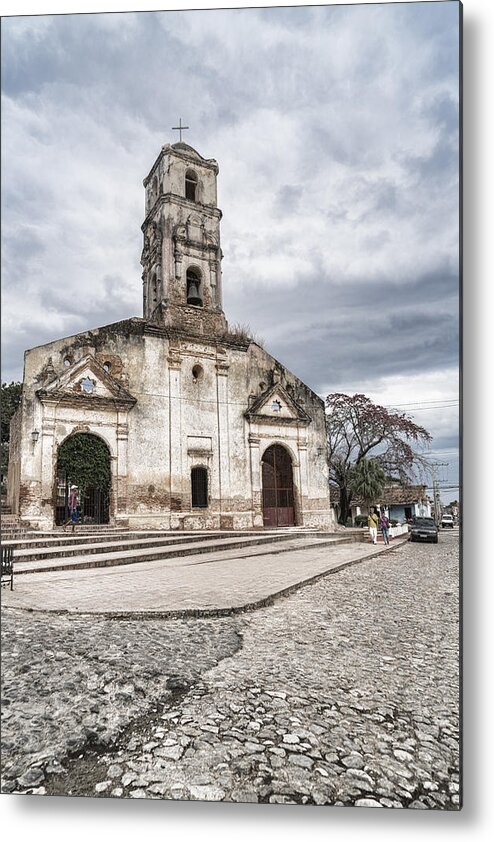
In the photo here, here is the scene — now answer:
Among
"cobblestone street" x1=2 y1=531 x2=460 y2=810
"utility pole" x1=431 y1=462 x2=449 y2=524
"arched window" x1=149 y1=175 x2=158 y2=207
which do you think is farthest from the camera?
"arched window" x1=149 y1=175 x2=158 y2=207

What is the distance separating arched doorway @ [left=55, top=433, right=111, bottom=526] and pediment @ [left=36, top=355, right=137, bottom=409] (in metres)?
0.32

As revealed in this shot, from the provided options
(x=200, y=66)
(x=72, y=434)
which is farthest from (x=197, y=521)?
(x=200, y=66)

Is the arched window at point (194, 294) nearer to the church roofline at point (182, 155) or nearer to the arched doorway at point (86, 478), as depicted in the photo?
the church roofline at point (182, 155)

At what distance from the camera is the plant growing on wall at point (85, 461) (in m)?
3.98

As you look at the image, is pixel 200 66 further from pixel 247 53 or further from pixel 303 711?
pixel 303 711

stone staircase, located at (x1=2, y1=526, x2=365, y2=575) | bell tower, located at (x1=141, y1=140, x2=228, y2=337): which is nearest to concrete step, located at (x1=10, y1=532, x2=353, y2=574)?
stone staircase, located at (x1=2, y1=526, x2=365, y2=575)

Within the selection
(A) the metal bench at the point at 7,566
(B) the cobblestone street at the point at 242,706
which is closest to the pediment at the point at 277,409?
(B) the cobblestone street at the point at 242,706

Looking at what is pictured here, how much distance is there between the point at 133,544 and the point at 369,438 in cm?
182

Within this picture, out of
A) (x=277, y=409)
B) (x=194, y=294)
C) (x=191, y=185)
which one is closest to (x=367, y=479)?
(x=277, y=409)

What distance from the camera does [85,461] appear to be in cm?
468

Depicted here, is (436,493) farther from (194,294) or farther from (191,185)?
(194,294)

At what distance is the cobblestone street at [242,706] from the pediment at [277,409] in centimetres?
133

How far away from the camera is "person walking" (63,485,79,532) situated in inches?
165

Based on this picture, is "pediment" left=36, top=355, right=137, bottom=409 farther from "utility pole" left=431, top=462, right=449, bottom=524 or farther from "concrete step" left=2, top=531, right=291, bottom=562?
"utility pole" left=431, top=462, right=449, bottom=524
